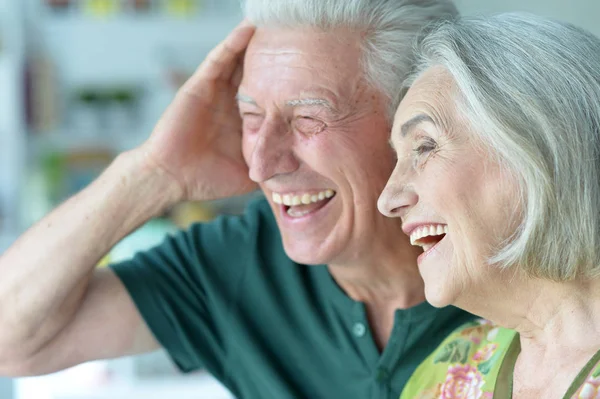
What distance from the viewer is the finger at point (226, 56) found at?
1753 millimetres

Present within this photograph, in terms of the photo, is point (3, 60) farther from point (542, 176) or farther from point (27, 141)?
point (542, 176)

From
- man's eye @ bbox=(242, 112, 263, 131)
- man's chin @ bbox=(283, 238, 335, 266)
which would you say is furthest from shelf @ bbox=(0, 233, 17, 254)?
man's chin @ bbox=(283, 238, 335, 266)

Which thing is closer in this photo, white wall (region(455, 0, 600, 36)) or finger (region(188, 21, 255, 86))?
finger (region(188, 21, 255, 86))

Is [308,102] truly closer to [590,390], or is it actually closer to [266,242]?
[266,242]

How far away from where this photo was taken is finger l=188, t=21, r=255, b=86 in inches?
69.0

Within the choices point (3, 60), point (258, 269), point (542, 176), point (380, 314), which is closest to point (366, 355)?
point (380, 314)

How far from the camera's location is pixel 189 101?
1.84m

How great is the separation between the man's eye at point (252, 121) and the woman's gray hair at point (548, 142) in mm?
534

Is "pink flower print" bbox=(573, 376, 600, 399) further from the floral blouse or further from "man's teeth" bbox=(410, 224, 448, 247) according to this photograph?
"man's teeth" bbox=(410, 224, 448, 247)

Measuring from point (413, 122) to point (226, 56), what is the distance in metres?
0.57

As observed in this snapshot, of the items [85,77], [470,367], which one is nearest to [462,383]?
[470,367]

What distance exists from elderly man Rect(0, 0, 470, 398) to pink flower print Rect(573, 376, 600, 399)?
51cm

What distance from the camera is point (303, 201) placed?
1657 mm

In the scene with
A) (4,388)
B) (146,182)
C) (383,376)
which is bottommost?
(4,388)
